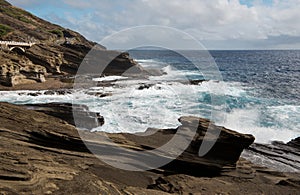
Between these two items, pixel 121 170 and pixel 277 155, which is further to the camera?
pixel 277 155

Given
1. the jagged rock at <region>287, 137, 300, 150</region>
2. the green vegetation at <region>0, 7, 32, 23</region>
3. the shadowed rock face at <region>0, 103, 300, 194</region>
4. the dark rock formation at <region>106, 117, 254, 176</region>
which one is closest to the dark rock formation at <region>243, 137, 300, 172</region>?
the jagged rock at <region>287, 137, 300, 150</region>

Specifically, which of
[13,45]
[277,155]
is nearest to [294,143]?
[277,155]

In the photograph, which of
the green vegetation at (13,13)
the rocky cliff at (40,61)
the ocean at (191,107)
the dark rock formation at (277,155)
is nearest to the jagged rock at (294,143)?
the dark rock formation at (277,155)

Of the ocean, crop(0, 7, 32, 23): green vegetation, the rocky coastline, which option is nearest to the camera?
the rocky coastline

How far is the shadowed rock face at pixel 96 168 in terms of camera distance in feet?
22.5

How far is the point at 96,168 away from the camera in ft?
30.6

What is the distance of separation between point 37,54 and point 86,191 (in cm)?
4496

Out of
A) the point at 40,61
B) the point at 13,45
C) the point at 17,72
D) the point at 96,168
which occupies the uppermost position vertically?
the point at 13,45

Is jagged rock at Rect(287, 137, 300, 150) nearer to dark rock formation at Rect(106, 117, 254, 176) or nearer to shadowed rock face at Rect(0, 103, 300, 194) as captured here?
shadowed rock face at Rect(0, 103, 300, 194)

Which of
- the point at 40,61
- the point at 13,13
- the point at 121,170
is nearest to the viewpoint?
the point at 121,170

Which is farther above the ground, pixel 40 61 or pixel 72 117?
pixel 40 61

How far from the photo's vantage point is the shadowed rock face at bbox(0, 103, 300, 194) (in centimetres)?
685

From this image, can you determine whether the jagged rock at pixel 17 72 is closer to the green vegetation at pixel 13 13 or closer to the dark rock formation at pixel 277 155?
the dark rock formation at pixel 277 155

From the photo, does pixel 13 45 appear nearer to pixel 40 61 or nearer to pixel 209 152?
pixel 40 61
